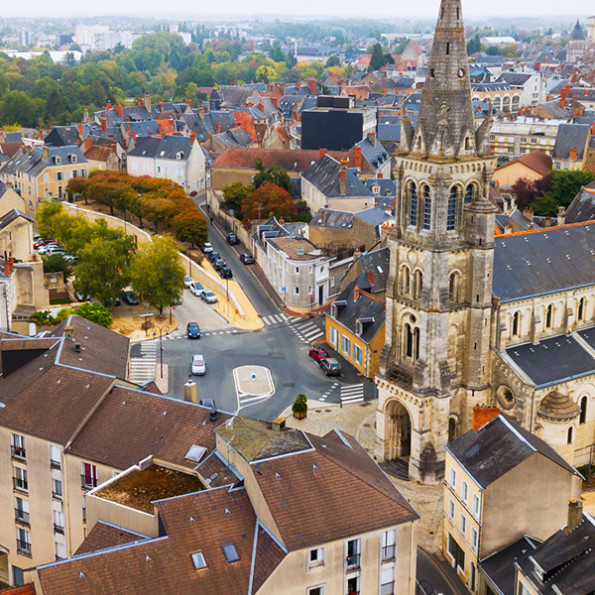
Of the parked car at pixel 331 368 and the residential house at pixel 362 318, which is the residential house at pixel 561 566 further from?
the parked car at pixel 331 368

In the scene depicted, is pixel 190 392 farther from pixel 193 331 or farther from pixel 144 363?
pixel 193 331

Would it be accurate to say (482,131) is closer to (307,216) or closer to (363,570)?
(363,570)

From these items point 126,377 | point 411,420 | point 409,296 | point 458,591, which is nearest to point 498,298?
point 409,296

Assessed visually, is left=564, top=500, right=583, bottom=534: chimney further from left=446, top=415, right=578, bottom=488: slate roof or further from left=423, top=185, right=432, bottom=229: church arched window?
left=423, top=185, right=432, bottom=229: church arched window

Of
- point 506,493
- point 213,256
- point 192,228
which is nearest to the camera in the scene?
point 506,493

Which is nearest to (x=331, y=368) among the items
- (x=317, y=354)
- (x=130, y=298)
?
(x=317, y=354)

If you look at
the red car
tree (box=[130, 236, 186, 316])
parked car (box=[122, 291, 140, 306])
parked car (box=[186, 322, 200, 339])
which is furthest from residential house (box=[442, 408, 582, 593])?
parked car (box=[122, 291, 140, 306])
